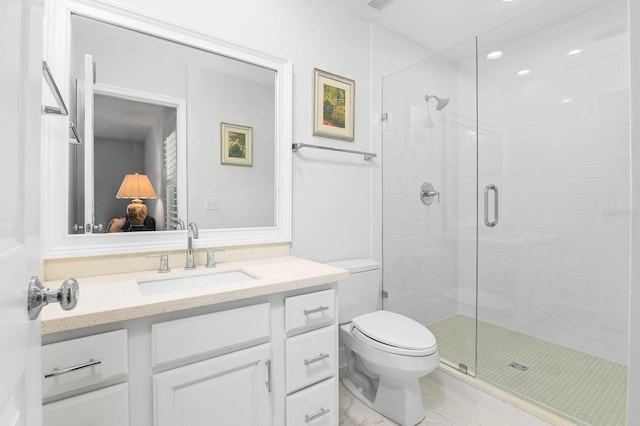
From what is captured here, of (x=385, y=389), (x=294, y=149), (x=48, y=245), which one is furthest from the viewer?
(x=294, y=149)

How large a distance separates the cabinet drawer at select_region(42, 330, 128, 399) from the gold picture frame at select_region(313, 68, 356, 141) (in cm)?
152

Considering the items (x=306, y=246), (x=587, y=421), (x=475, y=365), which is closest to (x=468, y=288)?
(x=475, y=365)

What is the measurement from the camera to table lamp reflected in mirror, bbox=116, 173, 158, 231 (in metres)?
1.43

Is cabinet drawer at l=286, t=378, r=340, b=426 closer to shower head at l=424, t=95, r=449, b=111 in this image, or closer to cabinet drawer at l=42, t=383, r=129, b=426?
cabinet drawer at l=42, t=383, r=129, b=426

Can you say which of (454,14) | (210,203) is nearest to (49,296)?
(210,203)

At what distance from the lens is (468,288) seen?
228 cm

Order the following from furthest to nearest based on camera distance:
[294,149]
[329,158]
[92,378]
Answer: [329,158] → [294,149] → [92,378]

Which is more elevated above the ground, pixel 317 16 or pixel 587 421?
pixel 317 16

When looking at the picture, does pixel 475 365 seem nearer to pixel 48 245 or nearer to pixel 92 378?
pixel 92 378

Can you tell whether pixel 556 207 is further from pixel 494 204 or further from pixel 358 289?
pixel 358 289

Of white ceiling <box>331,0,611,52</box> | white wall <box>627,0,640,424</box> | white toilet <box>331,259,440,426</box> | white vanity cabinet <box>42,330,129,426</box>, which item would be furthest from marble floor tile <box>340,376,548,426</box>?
white ceiling <box>331,0,611,52</box>

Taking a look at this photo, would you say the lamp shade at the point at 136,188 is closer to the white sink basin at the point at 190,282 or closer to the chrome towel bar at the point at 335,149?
the white sink basin at the point at 190,282

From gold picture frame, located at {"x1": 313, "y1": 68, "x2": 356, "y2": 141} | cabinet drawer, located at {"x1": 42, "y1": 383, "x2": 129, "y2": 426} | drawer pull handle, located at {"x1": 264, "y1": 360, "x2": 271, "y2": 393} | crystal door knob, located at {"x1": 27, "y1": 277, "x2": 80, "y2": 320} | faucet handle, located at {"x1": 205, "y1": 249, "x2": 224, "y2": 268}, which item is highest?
gold picture frame, located at {"x1": 313, "y1": 68, "x2": 356, "y2": 141}

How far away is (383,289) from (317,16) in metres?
1.93
